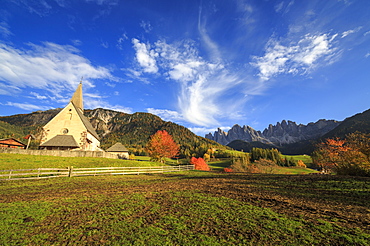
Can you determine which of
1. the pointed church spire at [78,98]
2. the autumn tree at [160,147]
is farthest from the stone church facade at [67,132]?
the autumn tree at [160,147]

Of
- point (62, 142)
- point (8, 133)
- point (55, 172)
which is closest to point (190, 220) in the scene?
point (55, 172)

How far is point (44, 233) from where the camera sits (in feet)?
18.2

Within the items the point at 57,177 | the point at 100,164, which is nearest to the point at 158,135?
the point at 100,164

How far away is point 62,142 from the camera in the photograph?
35.8 metres

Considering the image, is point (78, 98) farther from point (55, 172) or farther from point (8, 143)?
point (55, 172)

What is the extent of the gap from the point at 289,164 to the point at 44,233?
11151 centimetres

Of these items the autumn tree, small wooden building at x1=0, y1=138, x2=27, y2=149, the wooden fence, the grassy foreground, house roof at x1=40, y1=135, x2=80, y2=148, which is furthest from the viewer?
the autumn tree

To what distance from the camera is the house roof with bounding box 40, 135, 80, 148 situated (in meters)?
35.1

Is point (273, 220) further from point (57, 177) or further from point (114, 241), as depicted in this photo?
point (57, 177)

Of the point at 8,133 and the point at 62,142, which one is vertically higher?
the point at 8,133

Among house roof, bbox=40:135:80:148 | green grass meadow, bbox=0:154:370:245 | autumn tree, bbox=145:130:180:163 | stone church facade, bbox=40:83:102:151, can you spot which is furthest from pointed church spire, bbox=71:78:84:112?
green grass meadow, bbox=0:154:370:245

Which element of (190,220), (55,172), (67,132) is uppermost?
(67,132)

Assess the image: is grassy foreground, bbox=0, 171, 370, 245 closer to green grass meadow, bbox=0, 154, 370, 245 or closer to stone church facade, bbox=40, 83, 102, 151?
green grass meadow, bbox=0, 154, 370, 245

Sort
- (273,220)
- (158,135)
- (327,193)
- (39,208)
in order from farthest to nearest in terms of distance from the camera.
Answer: (158,135), (327,193), (39,208), (273,220)
